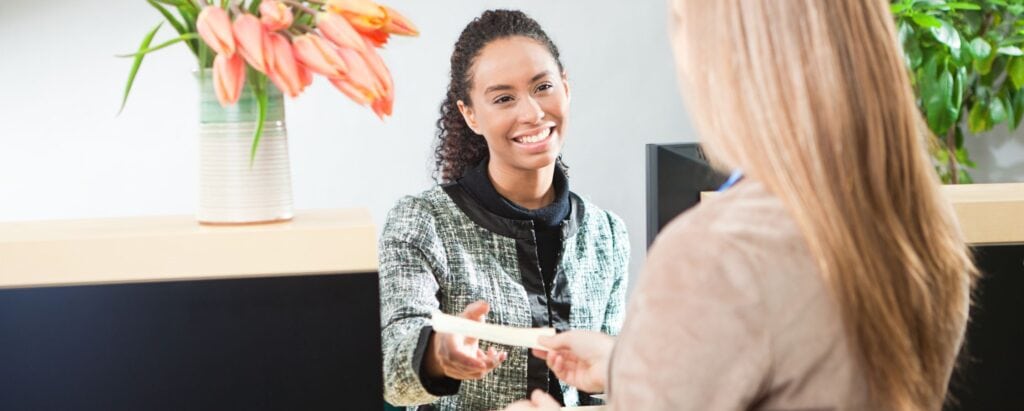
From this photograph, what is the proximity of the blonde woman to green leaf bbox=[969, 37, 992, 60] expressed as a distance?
10.3 feet

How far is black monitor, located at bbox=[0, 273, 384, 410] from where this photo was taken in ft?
3.91

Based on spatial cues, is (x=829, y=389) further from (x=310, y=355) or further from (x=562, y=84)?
(x=562, y=84)

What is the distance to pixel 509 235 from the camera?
2176mm

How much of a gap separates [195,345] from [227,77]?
290mm

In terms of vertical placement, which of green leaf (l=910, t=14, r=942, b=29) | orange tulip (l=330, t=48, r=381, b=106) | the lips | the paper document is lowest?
the paper document

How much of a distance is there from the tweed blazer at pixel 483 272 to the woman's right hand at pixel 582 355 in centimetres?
68

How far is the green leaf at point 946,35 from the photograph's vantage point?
11.8 ft

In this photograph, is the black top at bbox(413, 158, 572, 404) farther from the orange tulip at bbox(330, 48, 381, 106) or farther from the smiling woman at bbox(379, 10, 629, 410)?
the orange tulip at bbox(330, 48, 381, 106)

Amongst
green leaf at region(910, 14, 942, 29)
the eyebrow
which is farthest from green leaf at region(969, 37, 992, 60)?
the eyebrow

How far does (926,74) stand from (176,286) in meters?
3.10

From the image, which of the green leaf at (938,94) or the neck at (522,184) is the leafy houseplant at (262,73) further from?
the green leaf at (938,94)

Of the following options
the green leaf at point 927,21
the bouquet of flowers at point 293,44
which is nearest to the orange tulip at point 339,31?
the bouquet of flowers at point 293,44

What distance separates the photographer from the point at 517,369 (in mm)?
2121

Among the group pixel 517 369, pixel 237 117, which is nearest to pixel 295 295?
pixel 237 117
